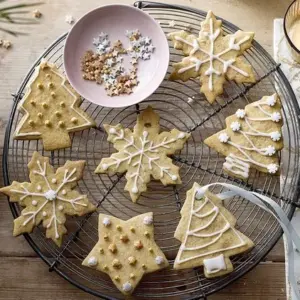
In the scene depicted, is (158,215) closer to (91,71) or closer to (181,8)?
(91,71)

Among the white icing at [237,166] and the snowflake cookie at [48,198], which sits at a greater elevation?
the white icing at [237,166]

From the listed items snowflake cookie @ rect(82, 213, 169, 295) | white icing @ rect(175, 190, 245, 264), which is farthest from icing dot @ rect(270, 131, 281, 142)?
snowflake cookie @ rect(82, 213, 169, 295)

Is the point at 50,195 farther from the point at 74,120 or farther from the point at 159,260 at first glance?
the point at 159,260

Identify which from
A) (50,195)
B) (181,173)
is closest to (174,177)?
(181,173)

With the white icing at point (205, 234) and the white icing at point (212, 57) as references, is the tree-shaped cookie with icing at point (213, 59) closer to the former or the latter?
the white icing at point (212, 57)

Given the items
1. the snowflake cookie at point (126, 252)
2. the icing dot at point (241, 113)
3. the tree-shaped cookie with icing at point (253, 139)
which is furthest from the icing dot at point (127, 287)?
the icing dot at point (241, 113)

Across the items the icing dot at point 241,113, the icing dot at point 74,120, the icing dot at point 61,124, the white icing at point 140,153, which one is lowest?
the white icing at point 140,153
